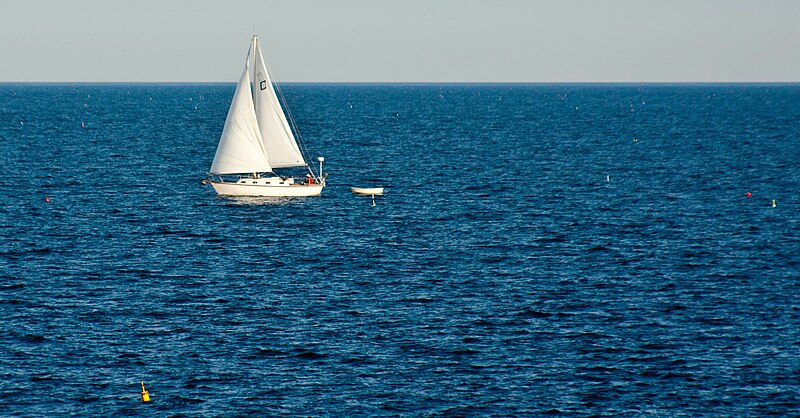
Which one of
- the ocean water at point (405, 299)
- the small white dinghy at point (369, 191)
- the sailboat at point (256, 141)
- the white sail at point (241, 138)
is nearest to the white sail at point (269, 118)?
the sailboat at point (256, 141)

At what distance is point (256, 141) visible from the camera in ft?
356

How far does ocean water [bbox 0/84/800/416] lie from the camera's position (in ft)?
167

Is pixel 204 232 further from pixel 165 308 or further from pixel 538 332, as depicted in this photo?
pixel 538 332

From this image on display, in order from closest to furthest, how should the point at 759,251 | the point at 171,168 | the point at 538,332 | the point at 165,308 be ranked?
the point at 538,332 < the point at 165,308 < the point at 759,251 < the point at 171,168

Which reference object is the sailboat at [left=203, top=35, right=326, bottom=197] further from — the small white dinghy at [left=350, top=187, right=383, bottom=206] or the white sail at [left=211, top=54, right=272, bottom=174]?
the small white dinghy at [left=350, top=187, right=383, bottom=206]

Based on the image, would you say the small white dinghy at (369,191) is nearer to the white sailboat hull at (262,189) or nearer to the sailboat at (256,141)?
the white sailboat hull at (262,189)

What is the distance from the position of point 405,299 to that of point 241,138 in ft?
148

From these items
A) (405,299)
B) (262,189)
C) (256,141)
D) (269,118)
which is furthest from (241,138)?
(405,299)

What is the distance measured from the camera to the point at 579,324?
62.4m

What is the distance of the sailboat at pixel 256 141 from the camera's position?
4245 inches

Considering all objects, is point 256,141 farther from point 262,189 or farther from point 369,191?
point 369,191

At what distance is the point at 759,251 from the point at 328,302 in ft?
128

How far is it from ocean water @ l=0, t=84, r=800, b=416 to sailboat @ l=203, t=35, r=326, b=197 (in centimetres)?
269
